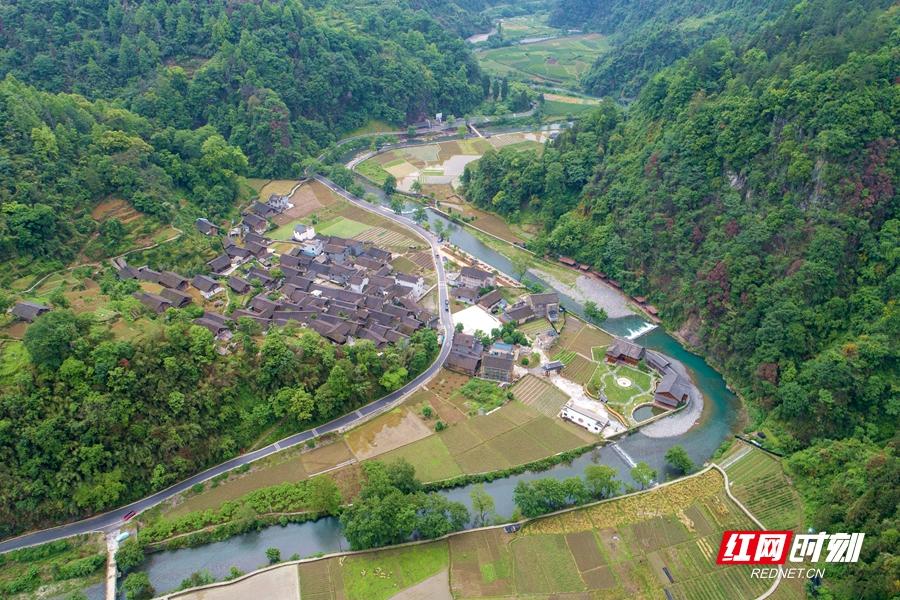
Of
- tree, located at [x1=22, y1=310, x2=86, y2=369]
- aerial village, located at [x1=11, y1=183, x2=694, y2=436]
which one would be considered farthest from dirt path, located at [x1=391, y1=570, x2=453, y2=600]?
tree, located at [x1=22, y1=310, x2=86, y2=369]

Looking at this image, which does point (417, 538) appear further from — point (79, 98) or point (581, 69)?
point (581, 69)

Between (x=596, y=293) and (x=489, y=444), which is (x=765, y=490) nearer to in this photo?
(x=489, y=444)

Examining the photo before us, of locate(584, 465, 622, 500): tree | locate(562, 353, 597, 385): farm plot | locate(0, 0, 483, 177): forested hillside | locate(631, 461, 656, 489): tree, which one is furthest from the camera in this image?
locate(0, 0, 483, 177): forested hillside

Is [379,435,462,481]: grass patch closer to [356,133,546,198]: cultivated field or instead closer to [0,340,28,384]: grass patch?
[0,340,28,384]: grass patch

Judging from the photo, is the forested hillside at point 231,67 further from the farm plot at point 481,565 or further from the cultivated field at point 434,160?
the farm plot at point 481,565

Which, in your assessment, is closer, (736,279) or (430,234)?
(736,279)

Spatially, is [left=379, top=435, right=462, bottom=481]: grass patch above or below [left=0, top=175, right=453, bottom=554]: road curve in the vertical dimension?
above

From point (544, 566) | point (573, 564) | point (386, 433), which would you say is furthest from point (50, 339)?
point (573, 564)

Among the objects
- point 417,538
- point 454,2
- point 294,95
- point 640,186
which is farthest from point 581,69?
point 417,538
